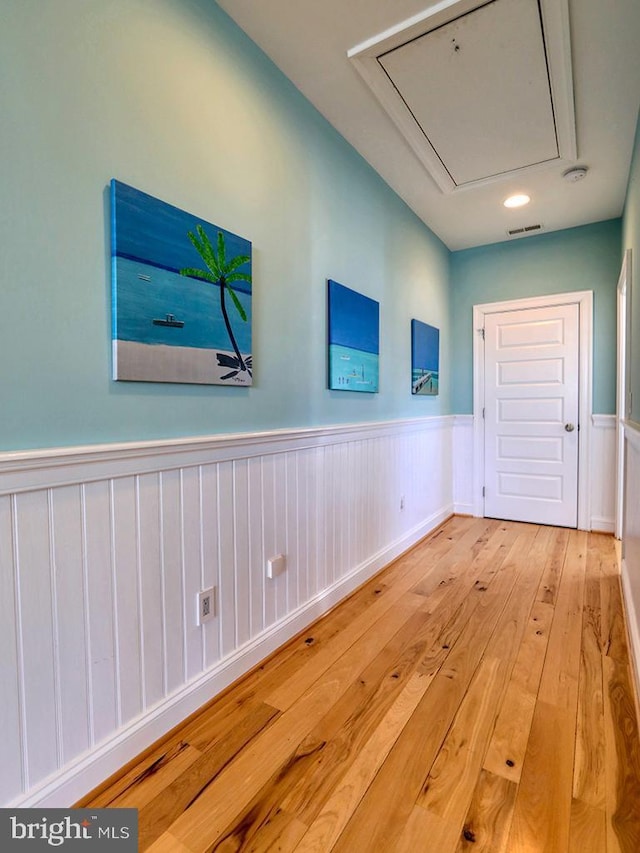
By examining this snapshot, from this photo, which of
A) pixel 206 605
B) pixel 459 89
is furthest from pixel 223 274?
pixel 459 89

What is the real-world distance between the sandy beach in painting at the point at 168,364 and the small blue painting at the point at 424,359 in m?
1.86

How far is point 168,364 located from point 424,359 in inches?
92.8

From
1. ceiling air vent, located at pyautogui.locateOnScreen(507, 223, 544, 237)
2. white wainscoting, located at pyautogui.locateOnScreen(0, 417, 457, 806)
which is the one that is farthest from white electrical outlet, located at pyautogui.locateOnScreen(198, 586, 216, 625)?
ceiling air vent, located at pyautogui.locateOnScreen(507, 223, 544, 237)

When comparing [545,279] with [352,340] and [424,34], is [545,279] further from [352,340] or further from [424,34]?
[424,34]

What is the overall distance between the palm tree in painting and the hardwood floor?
121 cm

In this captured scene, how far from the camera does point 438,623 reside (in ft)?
6.62

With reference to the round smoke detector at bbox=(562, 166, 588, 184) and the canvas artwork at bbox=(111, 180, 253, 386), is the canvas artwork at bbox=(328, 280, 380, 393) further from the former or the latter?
the round smoke detector at bbox=(562, 166, 588, 184)

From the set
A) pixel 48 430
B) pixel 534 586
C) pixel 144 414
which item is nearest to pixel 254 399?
pixel 144 414

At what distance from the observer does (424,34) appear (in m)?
1.56

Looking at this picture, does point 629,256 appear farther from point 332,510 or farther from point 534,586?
point 332,510

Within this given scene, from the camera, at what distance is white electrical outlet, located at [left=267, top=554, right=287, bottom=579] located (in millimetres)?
1724

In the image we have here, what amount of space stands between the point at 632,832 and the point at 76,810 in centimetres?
140

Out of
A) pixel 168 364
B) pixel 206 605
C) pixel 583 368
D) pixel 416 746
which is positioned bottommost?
pixel 416 746

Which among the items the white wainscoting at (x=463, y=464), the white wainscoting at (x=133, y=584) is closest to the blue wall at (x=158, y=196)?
the white wainscoting at (x=133, y=584)
